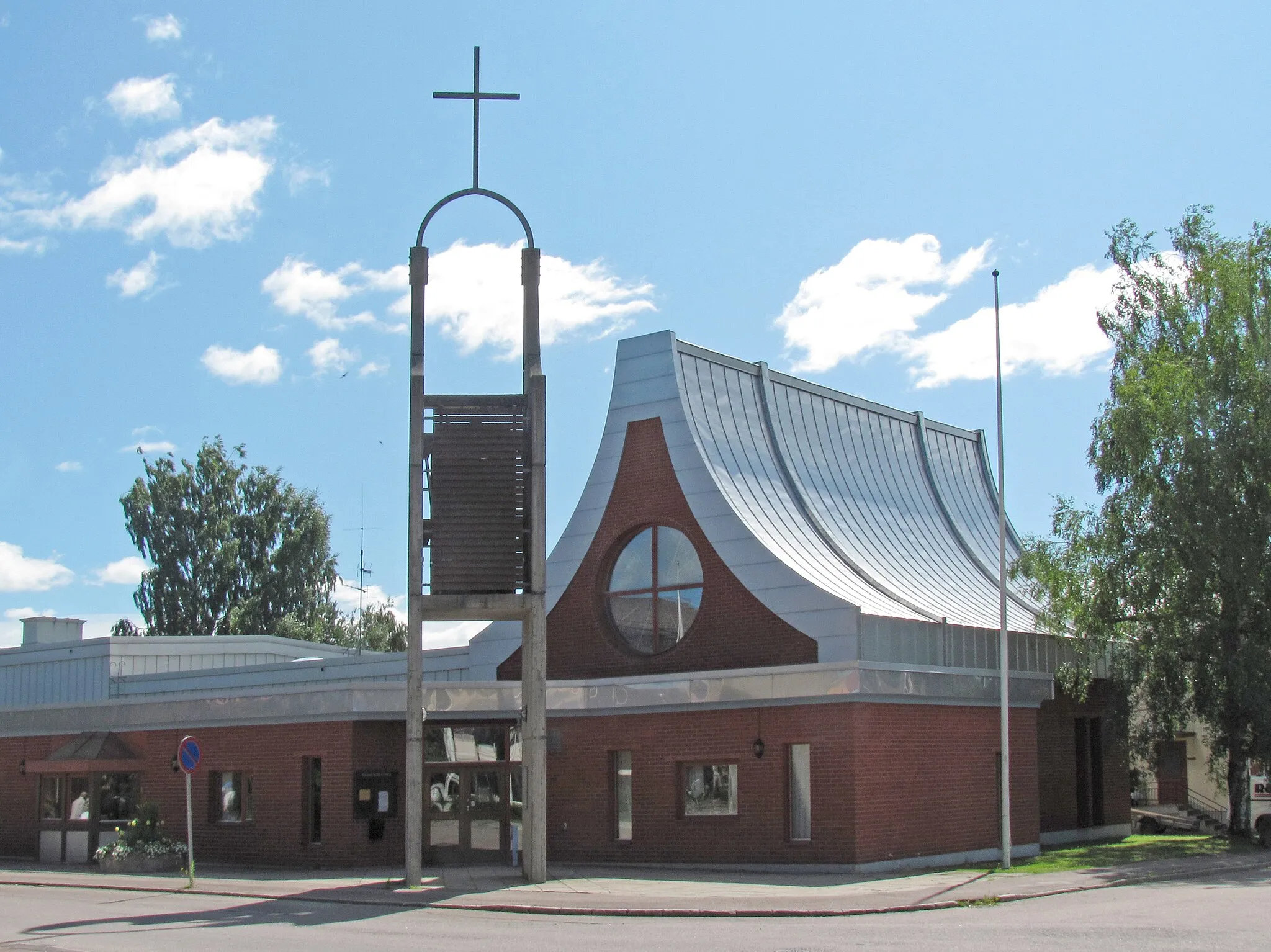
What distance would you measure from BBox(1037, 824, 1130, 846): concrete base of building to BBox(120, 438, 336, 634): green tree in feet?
122

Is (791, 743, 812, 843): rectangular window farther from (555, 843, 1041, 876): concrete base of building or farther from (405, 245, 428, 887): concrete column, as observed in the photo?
(405, 245, 428, 887): concrete column

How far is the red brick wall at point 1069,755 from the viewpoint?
31.0 metres

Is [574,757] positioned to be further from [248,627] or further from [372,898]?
[248,627]

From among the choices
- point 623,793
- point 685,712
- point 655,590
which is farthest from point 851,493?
point 623,793

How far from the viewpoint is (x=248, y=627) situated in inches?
2334

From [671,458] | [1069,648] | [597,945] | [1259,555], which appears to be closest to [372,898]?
A: [597,945]

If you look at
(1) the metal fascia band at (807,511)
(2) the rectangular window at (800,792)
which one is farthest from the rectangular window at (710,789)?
(1) the metal fascia band at (807,511)

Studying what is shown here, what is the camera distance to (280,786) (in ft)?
86.0

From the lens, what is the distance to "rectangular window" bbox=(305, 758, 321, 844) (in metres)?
25.8

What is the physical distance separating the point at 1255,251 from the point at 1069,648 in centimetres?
986

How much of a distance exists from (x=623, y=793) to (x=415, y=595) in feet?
21.0

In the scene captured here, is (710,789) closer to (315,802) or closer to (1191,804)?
(315,802)

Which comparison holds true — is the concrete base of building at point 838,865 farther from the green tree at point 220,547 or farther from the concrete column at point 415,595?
the green tree at point 220,547

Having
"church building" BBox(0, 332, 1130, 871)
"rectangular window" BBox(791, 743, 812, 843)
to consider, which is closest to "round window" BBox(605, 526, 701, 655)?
"church building" BBox(0, 332, 1130, 871)
